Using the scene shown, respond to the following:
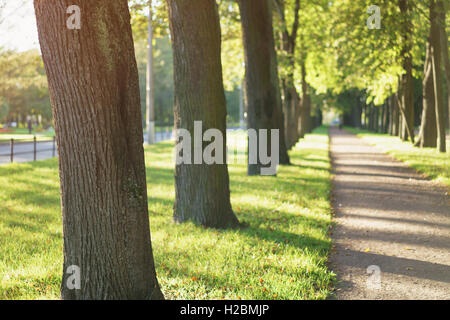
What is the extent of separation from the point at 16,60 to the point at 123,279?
20.5 m

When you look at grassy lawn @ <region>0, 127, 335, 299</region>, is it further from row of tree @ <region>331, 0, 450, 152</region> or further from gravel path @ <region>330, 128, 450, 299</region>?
row of tree @ <region>331, 0, 450, 152</region>

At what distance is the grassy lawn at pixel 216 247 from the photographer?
4809 millimetres

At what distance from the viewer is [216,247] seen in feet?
20.9

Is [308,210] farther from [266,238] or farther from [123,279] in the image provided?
[123,279]

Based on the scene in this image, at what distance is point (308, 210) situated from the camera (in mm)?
9008

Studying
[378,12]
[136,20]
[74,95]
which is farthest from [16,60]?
[74,95]

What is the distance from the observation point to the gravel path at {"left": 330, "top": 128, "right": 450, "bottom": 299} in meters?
5.04

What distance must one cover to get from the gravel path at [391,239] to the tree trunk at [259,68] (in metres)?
2.84

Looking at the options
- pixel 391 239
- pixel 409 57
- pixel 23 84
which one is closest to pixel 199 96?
pixel 391 239

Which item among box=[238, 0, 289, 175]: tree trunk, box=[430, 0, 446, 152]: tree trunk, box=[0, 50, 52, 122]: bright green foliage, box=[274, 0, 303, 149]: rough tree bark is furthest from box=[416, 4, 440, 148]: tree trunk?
box=[0, 50, 52, 122]: bright green foliage

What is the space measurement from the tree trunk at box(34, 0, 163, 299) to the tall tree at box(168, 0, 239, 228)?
336 cm

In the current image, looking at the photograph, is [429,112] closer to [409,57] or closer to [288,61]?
[409,57]

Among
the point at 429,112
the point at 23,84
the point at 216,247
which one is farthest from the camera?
the point at 23,84

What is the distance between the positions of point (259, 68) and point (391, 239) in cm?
767
